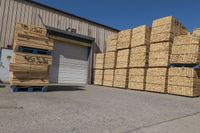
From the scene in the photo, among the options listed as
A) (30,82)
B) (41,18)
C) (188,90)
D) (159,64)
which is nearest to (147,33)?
(159,64)

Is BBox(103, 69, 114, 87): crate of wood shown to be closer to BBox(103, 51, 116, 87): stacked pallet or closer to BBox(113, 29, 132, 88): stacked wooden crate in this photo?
BBox(103, 51, 116, 87): stacked pallet

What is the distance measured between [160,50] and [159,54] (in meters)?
0.24

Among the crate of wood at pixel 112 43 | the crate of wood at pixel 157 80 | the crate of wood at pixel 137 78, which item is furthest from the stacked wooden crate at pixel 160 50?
the crate of wood at pixel 112 43

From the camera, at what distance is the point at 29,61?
8.38m

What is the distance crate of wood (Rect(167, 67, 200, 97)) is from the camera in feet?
34.6

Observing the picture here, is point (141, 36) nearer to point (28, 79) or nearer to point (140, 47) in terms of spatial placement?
point (140, 47)

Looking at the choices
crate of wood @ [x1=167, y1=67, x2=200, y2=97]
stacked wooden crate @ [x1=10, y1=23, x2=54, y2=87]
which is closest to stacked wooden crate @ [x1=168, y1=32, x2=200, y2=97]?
crate of wood @ [x1=167, y1=67, x2=200, y2=97]

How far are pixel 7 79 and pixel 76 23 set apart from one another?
6848 millimetres

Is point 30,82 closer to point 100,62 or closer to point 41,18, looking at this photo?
point 41,18

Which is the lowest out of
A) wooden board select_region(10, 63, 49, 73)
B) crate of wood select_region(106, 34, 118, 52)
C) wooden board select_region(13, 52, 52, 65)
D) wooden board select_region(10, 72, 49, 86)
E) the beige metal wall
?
wooden board select_region(10, 72, 49, 86)

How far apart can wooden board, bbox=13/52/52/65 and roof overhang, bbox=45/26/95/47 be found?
18.8 ft

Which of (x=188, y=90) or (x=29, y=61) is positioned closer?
(x=29, y=61)

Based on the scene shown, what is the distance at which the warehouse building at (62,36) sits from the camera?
40.4 feet

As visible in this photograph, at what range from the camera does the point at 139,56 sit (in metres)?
13.4
